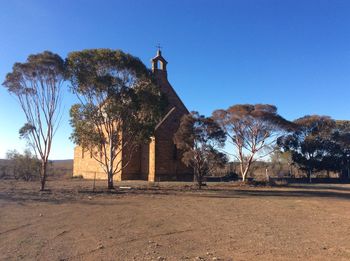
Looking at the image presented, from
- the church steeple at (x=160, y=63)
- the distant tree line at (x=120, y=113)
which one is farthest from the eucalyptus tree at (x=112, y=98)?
the church steeple at (x=160, y=63)

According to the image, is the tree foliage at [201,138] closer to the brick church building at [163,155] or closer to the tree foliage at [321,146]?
the brick church building at [163,155]

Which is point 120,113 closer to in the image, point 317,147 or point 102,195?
point 102,195

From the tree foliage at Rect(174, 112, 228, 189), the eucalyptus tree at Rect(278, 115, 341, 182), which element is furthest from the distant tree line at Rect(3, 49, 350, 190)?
the eucalyptus tree at Rect(278, 115, 341, 182)

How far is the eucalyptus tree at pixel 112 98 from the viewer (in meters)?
26.2

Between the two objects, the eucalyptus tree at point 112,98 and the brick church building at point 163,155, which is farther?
the brick church building at point 163,155

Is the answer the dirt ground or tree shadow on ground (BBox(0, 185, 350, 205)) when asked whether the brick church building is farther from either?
the dirt ground

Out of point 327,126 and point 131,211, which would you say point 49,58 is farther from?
point 327,126

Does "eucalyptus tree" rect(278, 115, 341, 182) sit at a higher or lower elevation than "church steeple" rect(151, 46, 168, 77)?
lower

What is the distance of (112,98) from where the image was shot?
88.7ft

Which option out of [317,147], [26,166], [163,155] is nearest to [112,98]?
[163,155]

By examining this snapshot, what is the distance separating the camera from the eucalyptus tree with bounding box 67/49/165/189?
2625 centimetres

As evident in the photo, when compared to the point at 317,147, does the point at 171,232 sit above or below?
below

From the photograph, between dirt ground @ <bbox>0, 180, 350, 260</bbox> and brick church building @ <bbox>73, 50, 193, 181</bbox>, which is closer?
dirt ground @ <bbox>0, 180, 350, 260</bbox>

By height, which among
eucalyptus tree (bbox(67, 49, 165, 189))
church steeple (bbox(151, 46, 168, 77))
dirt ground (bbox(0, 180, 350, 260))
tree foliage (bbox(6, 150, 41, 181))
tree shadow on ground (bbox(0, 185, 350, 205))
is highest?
church steeple (bbox(151, 46, 168, 77))
